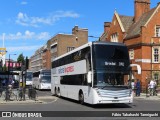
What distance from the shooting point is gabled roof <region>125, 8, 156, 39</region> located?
54.6 metres

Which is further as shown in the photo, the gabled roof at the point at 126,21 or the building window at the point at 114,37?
the building window at the point at 114,37

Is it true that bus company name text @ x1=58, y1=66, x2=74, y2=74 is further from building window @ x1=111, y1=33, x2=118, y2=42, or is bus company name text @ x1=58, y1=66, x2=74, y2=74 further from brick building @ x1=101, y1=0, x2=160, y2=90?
building window @ x1=111, y1=33, x2=118, y2=42

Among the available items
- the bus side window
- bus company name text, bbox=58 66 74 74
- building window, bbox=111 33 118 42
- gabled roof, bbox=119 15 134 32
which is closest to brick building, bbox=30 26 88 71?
building window, bbox=111 33 118 42

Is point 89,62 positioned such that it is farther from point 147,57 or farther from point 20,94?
point 147,57

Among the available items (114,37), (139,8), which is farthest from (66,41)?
(139,8)

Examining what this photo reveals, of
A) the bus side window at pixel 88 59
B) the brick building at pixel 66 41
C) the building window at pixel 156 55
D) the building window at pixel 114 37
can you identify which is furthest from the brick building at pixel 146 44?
the brick building at pixel 66 41

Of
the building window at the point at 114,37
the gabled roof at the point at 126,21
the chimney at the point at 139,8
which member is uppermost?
the chimney at the point at 139,8

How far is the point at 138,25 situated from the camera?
57.2 m

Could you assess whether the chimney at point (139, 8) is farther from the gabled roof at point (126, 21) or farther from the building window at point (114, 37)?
the building window at point (114, 37)

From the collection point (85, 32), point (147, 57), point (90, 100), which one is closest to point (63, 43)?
point (85, 32)

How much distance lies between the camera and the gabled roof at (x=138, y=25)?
54575 mm

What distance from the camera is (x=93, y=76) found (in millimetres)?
21578

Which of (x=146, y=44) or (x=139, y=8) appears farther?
(x=139, y=8)

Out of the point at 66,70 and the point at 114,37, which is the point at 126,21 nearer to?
the point at 114,37
